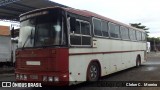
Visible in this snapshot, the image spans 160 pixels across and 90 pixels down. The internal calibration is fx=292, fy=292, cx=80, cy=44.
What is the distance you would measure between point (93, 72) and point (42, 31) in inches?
118

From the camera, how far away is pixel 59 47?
9625mm

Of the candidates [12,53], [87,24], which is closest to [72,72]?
[87,24]

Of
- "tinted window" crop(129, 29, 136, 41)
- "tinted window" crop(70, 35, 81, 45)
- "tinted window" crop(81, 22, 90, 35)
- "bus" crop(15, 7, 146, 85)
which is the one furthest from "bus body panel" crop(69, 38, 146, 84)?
"tinted window" crop(81, 22, 90, 35)

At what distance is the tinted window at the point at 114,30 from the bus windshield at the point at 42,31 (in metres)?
4.75

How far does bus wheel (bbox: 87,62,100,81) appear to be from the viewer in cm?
1152

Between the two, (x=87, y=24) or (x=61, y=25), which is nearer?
(x=61, y=25)

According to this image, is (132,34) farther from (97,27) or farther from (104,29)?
(97,27)

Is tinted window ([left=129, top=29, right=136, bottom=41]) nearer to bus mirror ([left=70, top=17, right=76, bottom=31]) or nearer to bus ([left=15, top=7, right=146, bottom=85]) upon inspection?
bus ([left=15, top=7, right=146, bottom=85])

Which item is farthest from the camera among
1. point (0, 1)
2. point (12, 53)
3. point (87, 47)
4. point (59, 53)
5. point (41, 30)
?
point (0, 1)

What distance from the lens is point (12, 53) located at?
23141 mm

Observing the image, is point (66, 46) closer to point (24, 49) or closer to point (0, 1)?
point (24, 49)

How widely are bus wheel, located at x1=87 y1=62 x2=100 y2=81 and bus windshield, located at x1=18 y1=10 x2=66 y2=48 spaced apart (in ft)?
7.62

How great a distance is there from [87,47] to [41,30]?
6.88 ft

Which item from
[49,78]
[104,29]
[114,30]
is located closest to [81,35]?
[49,78]
